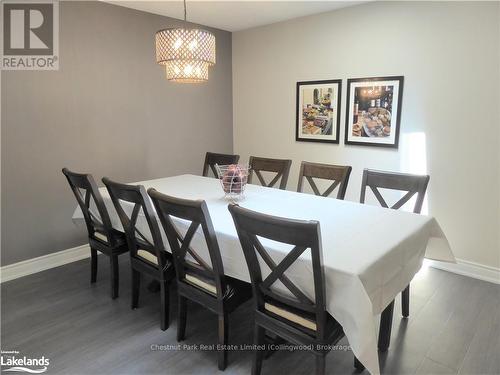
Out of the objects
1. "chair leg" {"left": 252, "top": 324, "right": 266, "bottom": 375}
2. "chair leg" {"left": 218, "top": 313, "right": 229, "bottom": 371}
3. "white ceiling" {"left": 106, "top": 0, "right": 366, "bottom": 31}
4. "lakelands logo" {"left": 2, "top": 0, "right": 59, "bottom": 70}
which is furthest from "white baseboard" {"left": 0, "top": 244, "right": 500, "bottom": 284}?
"white ceiling" {"left": 106, "top": 0, "right": 366, "bottom": 31}

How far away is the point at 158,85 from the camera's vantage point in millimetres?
3883

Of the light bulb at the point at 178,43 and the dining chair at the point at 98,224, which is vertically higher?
the light bulb at the point at 178,43

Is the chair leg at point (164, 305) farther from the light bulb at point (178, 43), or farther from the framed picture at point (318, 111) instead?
the framed picture at point (318, 111)

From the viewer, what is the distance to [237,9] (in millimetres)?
3580

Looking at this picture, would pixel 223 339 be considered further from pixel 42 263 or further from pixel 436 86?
pixel 436 86

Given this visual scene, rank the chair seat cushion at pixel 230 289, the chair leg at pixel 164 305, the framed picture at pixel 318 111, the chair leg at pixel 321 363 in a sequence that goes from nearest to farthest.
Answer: the chair leg at pixel 321 363, the chair seat cushion at pixel 230 289, the chair leg at pixel 164 305, the framed picture at pixel 318 111

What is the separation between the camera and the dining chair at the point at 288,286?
1.39 metres

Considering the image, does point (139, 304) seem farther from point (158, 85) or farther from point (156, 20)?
point (156, 20)

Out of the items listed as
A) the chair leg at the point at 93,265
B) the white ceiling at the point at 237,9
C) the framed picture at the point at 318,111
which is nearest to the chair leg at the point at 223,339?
the chair leg at the point at 93,265

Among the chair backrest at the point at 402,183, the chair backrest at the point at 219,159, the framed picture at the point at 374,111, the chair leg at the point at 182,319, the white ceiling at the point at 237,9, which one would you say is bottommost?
the chair leg at the point at 182,319

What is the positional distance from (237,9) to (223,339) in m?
3.17

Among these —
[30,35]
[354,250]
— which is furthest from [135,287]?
[30,35]

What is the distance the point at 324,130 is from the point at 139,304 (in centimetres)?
259

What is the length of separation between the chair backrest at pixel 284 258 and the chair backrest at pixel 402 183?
122 cm
